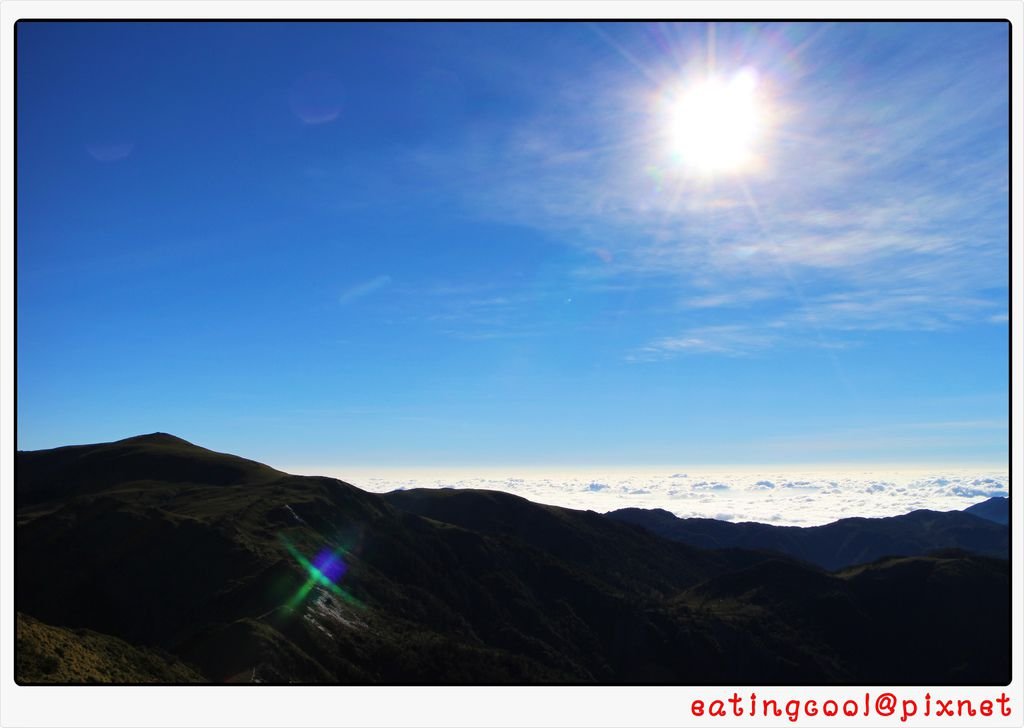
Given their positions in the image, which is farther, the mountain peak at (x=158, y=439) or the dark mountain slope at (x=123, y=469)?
the mountain peak at (x=158, y=439)

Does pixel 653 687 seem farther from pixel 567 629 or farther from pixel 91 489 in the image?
pixel 91 489

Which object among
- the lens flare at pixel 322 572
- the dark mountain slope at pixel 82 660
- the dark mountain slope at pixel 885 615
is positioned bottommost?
the dark mountain slope at pixel 885 615

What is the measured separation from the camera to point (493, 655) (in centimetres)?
5659

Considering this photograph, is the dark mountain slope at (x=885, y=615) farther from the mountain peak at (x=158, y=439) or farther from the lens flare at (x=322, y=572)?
the mountain peak at (x=158, y=439)

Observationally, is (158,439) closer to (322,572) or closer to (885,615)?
(322,572)

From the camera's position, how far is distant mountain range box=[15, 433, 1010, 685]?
47.8 meters

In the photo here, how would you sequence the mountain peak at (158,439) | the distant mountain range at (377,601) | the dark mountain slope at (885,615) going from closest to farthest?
the distant mountain range at (377,601) < the dark mountain slope at (885,615) < the mountain peak at (158,439)

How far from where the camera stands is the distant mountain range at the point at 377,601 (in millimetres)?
47781

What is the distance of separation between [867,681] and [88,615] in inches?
3213

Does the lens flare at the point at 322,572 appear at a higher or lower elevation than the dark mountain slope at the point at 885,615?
higher

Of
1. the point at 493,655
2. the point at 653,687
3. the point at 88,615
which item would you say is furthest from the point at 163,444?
the point at 653,687

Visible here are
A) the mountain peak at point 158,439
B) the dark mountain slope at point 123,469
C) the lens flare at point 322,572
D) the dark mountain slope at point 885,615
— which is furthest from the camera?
the mountain peak at point 158,439

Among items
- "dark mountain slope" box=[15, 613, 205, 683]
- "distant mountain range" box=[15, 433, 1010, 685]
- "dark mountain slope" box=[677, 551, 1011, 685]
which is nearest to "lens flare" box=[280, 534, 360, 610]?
"distant mountain range" box=[15, 433, 1010, 685]

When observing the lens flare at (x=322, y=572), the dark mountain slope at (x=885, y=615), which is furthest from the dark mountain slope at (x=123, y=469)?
the dark mountain slope at (x=885, y=615)
